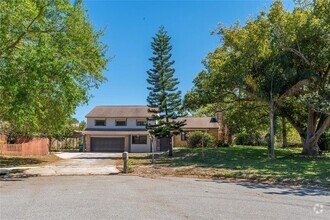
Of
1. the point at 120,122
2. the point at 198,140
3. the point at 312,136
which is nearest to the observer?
the point at 312,136

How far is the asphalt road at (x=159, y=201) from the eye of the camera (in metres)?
6.63

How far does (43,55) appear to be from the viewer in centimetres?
1279

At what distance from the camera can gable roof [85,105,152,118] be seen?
3628 centimetres

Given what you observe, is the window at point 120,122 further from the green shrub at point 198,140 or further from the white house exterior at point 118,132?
the green shrub at point 198,140

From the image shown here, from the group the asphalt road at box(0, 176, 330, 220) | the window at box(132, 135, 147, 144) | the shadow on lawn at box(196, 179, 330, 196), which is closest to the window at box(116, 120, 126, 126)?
the window at box(132, 135, 147, 144)

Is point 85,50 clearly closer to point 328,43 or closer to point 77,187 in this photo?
point 77,187

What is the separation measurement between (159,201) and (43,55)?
816 centimetres

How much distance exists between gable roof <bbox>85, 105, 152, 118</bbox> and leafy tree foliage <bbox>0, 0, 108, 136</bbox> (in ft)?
60.3

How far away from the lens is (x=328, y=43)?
19219 mm

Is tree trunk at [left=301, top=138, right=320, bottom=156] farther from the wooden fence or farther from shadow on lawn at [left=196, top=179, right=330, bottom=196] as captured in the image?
the wooden fence

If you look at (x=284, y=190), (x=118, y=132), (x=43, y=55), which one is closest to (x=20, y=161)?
(x=43, y=55)

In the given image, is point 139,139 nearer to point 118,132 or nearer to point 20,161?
point 118,132

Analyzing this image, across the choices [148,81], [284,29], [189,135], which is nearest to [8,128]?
[148,81]

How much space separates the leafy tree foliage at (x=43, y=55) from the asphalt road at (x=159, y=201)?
13.4 feet
